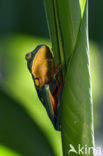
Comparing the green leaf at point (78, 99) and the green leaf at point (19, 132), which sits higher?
the green leaf at point (78, 99)

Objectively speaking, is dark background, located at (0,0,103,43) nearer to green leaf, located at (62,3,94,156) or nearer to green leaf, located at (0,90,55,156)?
green leaf, located at (0,90,55,156)

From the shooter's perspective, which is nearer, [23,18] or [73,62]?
[73,62]

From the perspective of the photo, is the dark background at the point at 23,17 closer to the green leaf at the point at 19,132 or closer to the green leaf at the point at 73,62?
the green leaf at the point at 19,132

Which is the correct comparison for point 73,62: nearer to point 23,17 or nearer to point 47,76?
point 47,76

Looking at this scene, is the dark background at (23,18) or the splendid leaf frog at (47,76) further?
the dark background at (23,18)

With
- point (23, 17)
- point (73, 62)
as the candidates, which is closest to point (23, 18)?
point (23, 17)

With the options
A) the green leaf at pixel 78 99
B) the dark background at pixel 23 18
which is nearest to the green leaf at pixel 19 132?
the dark background at pixel 23 18

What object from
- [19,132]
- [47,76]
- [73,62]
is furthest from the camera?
[19,132]

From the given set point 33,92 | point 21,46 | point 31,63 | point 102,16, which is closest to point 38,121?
point 33,92

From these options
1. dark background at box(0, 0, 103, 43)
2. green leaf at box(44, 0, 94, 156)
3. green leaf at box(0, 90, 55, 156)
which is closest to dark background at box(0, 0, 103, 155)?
dark background at box(0, 0, 103, 43)
